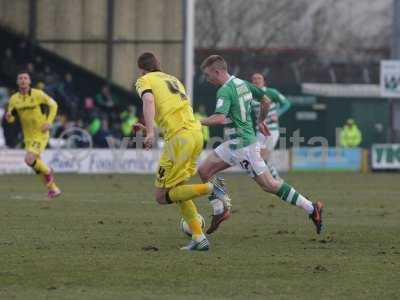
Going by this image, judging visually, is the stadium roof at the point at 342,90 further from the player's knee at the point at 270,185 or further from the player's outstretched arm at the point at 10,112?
the player's knee at the point at 270,185

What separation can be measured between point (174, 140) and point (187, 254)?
125 cm

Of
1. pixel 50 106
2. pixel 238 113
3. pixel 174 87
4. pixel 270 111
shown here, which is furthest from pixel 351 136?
pixel 174 87

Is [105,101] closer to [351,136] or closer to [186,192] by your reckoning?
[351,136]

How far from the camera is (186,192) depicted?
41.0ft

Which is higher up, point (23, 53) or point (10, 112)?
point (10, 112)

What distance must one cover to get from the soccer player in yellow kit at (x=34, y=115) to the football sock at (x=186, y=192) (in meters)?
8.48

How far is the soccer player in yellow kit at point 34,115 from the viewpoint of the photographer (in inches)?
819

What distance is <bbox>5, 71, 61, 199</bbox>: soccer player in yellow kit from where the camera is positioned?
68.3ft

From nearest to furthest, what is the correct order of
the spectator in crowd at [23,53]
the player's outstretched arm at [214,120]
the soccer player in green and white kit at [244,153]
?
1. the player's outstretched arm at [214,120]
2. the soccer player in green and white kit at [244,153]
3. the spectator in crowd at [23,53]

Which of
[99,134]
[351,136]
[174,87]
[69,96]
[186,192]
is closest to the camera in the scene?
[186,192]

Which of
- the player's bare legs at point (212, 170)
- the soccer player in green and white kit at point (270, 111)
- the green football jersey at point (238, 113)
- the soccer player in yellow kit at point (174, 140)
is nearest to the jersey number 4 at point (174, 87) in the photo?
the soccer player in yellow kit at point (174, 140)

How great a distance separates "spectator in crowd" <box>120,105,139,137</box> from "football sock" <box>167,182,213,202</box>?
24396 millimetres

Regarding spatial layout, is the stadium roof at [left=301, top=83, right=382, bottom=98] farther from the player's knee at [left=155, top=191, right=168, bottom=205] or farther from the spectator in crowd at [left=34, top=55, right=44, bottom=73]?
the player's knee at [left=155, top=191, right=168, bottom=205]

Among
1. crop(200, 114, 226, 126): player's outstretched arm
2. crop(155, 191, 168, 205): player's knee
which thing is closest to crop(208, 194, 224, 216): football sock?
crop(200, 114, 226, 126): player's outstretched arm
